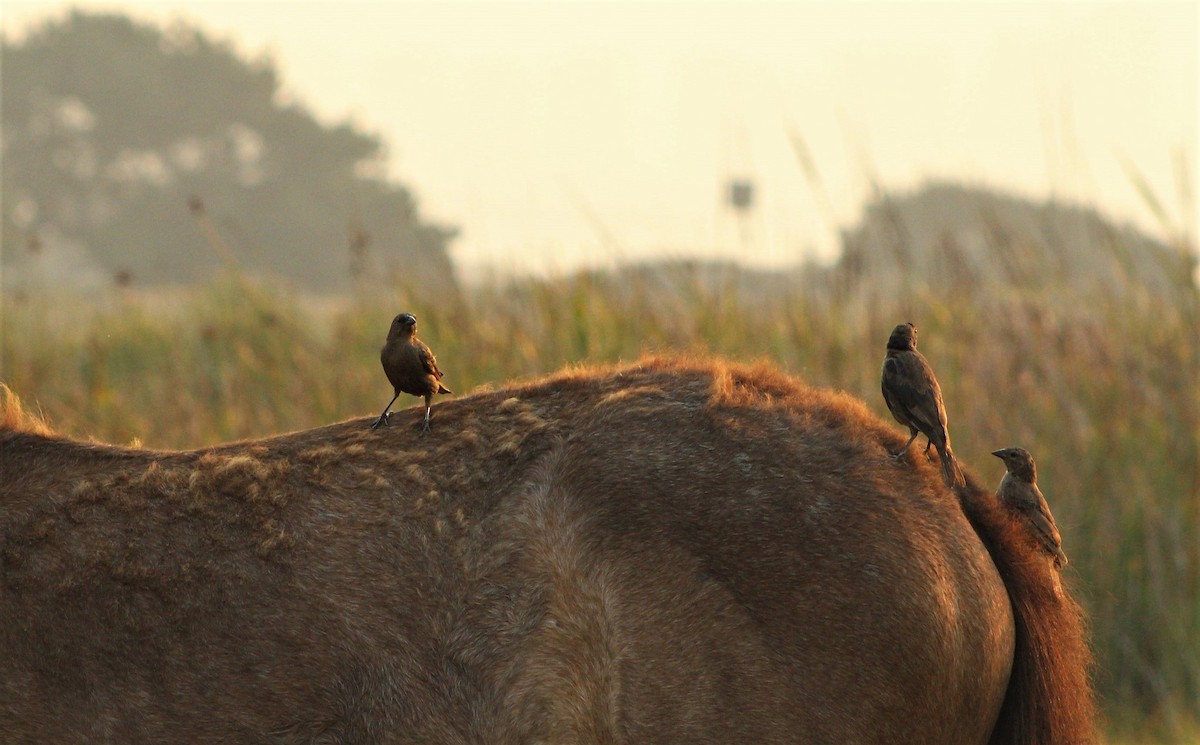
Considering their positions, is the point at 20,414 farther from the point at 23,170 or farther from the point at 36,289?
the point at 23,170

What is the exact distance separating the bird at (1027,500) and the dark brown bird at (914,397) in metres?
0.18

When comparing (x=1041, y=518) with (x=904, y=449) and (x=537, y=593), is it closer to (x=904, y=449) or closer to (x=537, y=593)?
(x=904, y=449)

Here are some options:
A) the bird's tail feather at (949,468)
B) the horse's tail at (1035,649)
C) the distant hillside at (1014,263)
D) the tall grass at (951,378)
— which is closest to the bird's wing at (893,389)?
the bird's tail feather at (949,468)

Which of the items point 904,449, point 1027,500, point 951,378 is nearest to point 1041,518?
point 1027,500

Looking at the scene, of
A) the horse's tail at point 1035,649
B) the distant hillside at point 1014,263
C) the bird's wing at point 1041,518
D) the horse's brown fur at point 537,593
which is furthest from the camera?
the distant hillside at point 1014,263

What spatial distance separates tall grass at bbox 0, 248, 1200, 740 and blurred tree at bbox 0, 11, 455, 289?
38.6 meters

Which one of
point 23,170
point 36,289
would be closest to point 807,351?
point 36,289

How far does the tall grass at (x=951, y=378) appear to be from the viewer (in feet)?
22.8

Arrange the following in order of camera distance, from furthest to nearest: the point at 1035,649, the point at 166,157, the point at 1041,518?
1. the point at 166,157
2. the point at 1041,518
3. the point at 1035,649

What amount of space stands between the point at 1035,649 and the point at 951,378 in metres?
4.78

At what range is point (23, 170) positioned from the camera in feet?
157

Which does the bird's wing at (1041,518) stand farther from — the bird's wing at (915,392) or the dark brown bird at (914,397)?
the bird's wing at (915,392)

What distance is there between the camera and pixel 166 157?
5056 centimetres

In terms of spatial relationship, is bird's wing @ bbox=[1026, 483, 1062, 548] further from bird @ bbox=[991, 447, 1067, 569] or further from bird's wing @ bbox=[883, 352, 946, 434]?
bird's wing @ bbox=[883, 352, 946, 434]
